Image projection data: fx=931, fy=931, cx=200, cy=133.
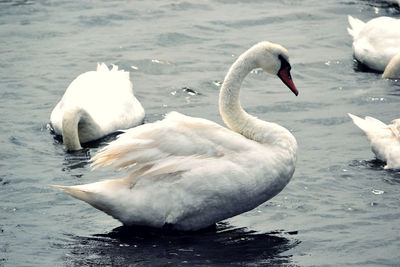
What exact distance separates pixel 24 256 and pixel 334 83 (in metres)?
6.40

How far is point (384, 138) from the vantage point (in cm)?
997

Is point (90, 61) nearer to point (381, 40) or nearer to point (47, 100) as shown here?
point (47, 100)

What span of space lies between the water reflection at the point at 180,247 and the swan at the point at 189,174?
14 centimetres

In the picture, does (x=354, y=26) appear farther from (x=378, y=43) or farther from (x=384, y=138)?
(x=384, y=138)

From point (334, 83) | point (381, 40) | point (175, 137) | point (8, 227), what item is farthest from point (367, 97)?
point (8, 227)

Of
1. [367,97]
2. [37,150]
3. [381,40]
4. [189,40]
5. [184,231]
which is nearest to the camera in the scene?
[184,231]

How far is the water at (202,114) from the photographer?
7770mm

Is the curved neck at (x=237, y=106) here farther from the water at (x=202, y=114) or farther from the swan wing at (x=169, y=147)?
the water at (x=202, y=114)

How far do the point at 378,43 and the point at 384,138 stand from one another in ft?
13.2

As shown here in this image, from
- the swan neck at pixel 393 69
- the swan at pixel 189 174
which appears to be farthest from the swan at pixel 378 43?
the swan at pixel 189 174

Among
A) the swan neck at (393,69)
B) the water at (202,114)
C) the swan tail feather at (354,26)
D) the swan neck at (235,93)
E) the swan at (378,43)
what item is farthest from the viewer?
the swan tail feather at (354,26)

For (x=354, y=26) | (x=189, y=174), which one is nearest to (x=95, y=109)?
(x=189, y=174)

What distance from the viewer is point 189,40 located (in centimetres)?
1498

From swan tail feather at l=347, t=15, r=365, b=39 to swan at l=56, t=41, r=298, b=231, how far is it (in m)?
6.61
